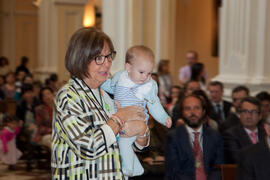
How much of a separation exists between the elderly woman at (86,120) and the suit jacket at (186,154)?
2.32 m

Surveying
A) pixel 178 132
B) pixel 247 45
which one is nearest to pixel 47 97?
pixel 247 45

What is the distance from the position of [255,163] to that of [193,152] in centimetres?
90

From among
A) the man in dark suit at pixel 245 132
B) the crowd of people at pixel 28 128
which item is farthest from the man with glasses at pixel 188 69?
the man in dark suit at pixel 245 132

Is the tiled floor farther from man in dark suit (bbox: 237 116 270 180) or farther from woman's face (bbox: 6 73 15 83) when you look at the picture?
man in dark suit (bbox: 237 116 270 180)

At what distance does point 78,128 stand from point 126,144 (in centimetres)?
44

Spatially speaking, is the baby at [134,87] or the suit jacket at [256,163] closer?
the baby at [134,87]

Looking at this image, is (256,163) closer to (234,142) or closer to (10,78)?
(234,142)

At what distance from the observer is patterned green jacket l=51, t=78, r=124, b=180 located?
2.17 meters

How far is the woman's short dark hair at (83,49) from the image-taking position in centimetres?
226

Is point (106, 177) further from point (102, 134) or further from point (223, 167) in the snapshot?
point (223, 167)

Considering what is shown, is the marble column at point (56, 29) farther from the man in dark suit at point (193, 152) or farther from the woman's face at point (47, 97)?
the man in dark suit at point (193, 152)

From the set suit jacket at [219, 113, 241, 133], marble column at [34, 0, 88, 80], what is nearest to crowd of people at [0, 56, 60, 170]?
suit jacket at [219, 113, 241, 133]

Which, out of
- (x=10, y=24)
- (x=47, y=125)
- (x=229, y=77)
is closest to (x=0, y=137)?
(x=47, y=125)

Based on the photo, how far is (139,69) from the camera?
2.59 meters
